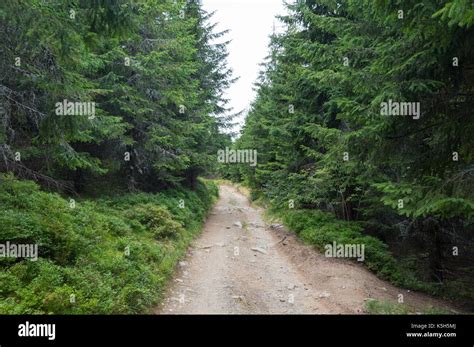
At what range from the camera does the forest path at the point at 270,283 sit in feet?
27.2

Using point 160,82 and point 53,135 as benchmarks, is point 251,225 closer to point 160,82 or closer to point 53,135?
point 160,82

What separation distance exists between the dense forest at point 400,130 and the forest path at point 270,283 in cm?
104

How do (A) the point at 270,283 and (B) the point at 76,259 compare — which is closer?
(B) the point at 76,259

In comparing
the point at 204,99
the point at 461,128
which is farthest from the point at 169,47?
the point at 461,128

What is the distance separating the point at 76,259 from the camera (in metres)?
7.26

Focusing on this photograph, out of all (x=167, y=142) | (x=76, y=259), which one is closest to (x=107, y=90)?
(x=167, y=142)

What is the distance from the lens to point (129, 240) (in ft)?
33.1

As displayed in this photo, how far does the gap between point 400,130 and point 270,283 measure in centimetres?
604

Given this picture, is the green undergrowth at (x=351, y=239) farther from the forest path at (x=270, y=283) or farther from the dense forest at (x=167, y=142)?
the forest path at (x=270, y=283)

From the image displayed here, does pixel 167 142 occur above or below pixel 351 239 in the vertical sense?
above
